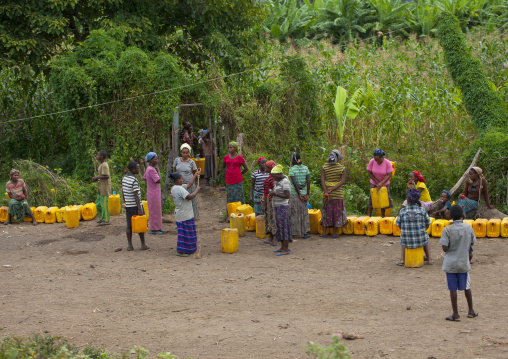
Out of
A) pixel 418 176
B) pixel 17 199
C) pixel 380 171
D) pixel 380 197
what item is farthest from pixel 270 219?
pixel 17 199

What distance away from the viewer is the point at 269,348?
19.0 ft

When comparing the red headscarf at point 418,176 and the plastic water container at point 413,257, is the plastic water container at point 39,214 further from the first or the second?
the plastic water container at point 413,257

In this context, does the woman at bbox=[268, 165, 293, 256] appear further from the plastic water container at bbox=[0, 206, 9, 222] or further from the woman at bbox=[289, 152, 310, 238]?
the plastic water container at bbox=[0, 206, 9, 222]

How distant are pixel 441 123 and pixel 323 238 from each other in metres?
6.66

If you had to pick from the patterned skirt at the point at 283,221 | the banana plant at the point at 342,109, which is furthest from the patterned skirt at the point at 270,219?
the banana plant at the point at 342,109

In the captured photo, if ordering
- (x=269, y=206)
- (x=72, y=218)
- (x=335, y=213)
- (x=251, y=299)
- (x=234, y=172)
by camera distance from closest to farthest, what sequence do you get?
(x=251, y=299)
(x=269, y=206)
(x=335, y=213)
(x=234, y=172)
(x=72, y=218)

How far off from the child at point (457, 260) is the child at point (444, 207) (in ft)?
13.3

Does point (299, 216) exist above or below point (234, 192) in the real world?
below

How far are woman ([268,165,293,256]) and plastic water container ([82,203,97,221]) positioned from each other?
5011 millimetres

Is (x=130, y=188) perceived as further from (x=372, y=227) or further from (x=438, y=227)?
(x=438, y=227)

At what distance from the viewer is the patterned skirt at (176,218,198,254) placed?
957 centimetres

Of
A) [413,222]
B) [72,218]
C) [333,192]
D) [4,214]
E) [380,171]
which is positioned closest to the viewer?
[413,222]

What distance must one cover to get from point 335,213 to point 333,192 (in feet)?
1.39

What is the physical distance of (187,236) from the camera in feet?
31.6
